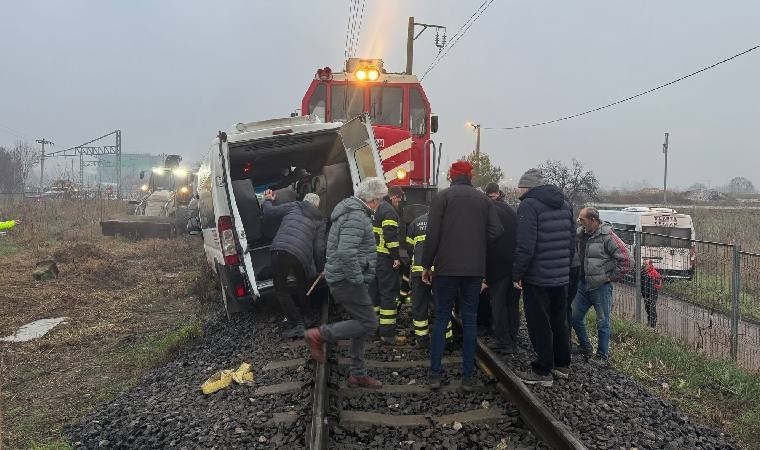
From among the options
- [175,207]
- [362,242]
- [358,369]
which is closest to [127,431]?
[358,369]

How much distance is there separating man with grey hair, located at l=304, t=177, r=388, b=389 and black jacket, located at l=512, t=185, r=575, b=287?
1340 millimetres

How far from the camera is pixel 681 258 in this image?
7449 millimetres

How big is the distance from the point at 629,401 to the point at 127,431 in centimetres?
417

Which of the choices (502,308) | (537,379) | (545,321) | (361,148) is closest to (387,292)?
(502,308)

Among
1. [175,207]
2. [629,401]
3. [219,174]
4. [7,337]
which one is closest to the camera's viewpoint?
[629,401]

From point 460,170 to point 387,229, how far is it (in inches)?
53.4

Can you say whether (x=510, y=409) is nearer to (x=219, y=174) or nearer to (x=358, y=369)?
Answer: (x=358, y=369)

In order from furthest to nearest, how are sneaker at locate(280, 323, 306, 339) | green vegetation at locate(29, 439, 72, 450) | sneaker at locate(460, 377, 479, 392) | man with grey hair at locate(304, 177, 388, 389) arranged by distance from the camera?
sneaker at locate(280, 323, 306, 339) → man with grey hair at locate(304, 177, 388, 389) → sneaker at locate(460, 377, 479, 392) → green vegetation at locate(29, 439, 72, 450)

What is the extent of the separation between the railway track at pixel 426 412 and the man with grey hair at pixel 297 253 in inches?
50.7

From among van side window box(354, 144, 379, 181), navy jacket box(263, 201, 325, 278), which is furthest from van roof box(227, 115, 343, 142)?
navy jacket box(263, 201, 325, 278)

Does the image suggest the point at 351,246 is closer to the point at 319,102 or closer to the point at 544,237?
the point at 544,237

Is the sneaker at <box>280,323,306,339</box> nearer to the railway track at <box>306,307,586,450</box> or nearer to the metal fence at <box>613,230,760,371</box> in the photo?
the railway track at <box>306,307,586,450</box>

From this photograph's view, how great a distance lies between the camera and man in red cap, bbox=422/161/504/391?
15.5 ft

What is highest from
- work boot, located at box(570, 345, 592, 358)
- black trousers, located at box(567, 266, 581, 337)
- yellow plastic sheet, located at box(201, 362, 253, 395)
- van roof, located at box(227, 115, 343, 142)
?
van roof, located at box(227, 115, 343, 142)
